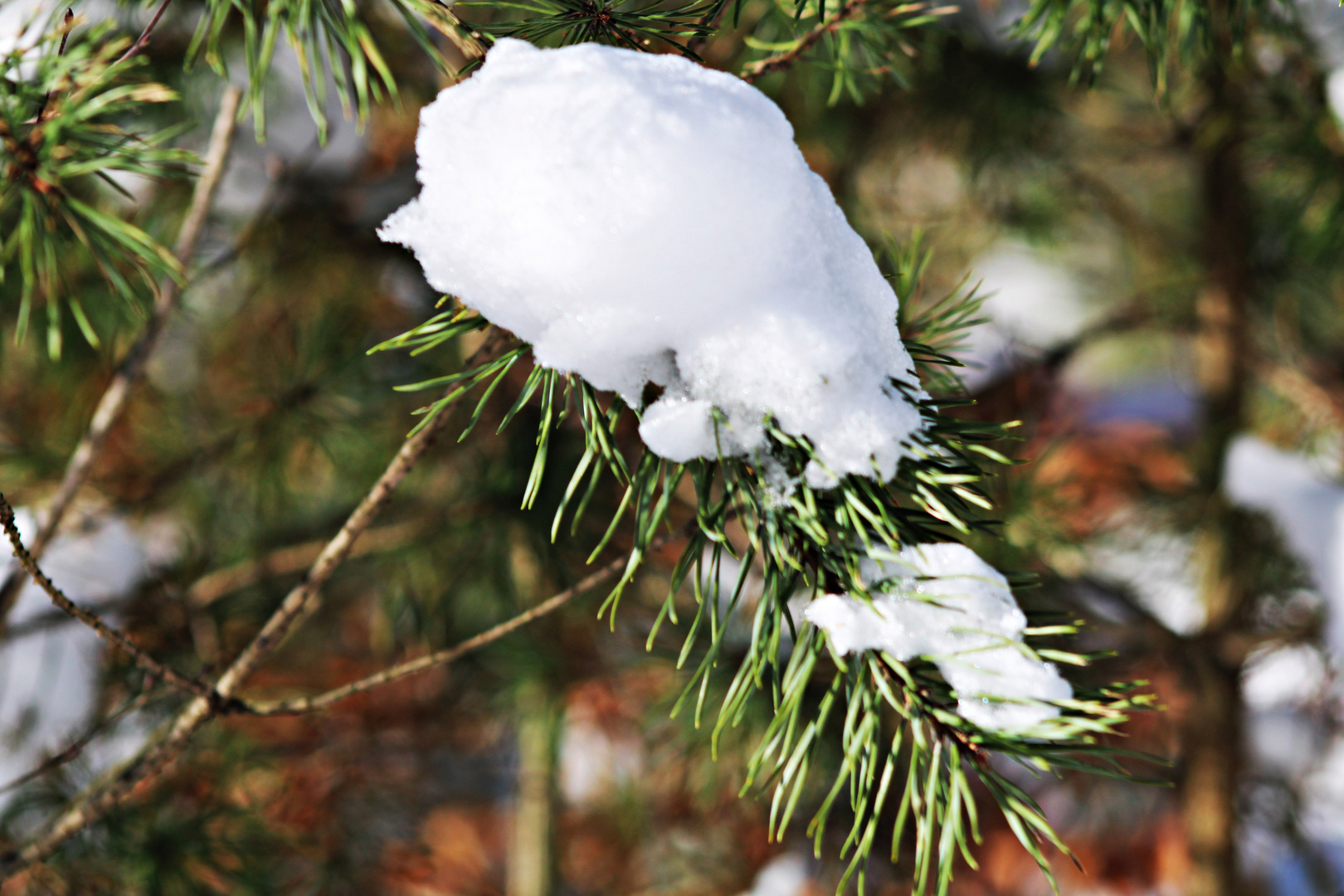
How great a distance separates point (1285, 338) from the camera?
3.73ft

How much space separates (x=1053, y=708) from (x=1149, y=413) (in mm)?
3737

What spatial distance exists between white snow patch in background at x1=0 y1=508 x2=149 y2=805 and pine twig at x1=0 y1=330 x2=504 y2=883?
1.32ft

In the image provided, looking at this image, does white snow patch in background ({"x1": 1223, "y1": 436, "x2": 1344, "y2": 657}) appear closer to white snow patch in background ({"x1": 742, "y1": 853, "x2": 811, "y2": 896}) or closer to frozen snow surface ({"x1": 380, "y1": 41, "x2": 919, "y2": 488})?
white snow patch in background ({"x1": 742, "y1": 853, "x2": 811, "y2": 896})

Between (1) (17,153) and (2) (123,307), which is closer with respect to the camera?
(1) (17,153)

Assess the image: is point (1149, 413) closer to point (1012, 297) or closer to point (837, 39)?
point (1012, 297)

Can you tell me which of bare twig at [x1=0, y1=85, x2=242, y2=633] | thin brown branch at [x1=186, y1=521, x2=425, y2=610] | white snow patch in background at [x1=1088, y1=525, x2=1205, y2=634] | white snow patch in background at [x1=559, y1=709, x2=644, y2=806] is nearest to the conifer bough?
bare twig at [x1=0, y1=85, x2=242, y2=633]

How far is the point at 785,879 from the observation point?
4.09 ft

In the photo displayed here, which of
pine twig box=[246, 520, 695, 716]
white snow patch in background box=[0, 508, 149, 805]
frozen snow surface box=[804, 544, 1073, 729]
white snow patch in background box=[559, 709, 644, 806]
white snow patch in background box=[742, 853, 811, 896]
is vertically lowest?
white snow patch in background box=[559, 709, 644, 806]

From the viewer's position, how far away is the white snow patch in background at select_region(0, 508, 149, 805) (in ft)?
2.68

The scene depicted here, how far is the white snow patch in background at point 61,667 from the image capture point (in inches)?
32.2

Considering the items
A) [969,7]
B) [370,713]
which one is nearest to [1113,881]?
[370,713]

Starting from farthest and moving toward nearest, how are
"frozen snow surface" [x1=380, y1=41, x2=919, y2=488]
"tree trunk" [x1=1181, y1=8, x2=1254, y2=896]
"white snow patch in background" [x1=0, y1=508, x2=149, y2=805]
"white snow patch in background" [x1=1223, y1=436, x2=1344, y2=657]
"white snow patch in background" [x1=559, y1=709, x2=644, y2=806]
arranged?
1. "white snow patch in background" [x1=559, y1=709, x2=644, y2=806]
2. "tree trunk" [x1=1181, y1=8, x2=1254, y2=896]
3. "white snow patch in background" [x1=1223, y1=436, x2=1344, y2=657]
4. "white snow patch in background" [x1=0, y1=508, x2=149, y2=805]
5. "frozen snow surface" [x1=380, y1=41, x2=919, y2=488]

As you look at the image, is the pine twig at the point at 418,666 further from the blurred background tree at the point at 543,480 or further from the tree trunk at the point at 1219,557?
the tree trunk at the point at 1219,557

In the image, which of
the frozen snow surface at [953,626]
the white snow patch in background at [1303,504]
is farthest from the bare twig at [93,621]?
the white snow patch in background at [1303,504]
